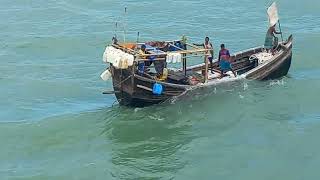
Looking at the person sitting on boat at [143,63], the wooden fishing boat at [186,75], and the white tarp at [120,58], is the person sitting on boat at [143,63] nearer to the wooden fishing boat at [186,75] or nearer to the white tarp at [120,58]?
the wooden fishing boat at [186,75]

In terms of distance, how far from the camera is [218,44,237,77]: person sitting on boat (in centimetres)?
2305

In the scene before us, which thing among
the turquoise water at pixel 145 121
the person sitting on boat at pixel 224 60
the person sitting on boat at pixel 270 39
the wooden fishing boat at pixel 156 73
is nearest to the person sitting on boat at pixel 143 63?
the wooden fishing boat at pixel 156 73

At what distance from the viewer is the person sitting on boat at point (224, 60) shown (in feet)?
75.6

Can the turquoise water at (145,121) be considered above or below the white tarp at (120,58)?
below

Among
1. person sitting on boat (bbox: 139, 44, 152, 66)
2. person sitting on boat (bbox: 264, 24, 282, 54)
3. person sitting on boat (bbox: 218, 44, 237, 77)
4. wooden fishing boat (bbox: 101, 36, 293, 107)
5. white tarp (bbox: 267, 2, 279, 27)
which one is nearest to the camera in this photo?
person sitting on boat (bbox: 139, 44, 152, 66)

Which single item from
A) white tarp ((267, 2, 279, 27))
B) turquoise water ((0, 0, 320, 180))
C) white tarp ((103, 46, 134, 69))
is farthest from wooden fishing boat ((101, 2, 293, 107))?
white tarp ((267, 2, 279, 27))

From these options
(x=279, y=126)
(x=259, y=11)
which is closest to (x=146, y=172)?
(x=279, y=126)

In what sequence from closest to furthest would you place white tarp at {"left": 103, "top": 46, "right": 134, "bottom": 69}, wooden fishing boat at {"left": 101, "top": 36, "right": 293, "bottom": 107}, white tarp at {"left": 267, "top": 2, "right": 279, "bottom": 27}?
white tarp at {"left": 103, "top": 46, "right": 134, "bottom": 69}, wooden fishing boat at {"left": 101, "top": 36, "right": 293, "bottom": 107}, white tarp at {"left": 267, "top": 2, "right": 279, "bottom": 27}

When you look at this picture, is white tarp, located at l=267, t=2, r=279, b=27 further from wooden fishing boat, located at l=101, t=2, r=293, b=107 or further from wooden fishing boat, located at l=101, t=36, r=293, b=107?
wooden fishing boat, located at l=101, t=2, r=293, b=107

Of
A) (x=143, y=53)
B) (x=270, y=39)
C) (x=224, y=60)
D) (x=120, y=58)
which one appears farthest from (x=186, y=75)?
(x=270, y=39)

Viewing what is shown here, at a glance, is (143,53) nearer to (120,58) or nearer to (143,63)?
(143,63)

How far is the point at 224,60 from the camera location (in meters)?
23.2

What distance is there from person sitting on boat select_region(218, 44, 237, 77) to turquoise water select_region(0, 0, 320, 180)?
0.75 m

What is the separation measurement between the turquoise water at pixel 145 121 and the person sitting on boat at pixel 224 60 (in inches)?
29.5
